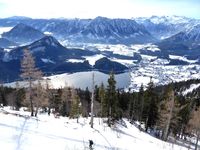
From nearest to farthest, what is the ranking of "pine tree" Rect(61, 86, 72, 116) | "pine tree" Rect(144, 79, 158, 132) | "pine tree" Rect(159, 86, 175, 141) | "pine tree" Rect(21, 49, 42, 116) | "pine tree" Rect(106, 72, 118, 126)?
"pine tree" Rect(21, 49, 42, 116), "pine tree" Rect(159, 86, 175, 141), "pine tree" Rect(106, 72, 118, 126), "pine tree" Rect(144, 79, 158, 132), "pine tree" Rect(61, 86, 72, 116)

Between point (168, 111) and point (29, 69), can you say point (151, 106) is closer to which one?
point (168, 111)

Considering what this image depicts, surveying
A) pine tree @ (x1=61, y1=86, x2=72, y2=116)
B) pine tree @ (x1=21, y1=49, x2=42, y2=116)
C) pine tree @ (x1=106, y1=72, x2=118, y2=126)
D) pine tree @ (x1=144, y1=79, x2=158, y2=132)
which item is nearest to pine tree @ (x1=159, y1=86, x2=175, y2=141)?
pine tree @ (x1=106, y1=72, x2=118, y2=126)

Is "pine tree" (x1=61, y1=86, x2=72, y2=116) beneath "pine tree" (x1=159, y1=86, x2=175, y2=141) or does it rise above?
A: beneath

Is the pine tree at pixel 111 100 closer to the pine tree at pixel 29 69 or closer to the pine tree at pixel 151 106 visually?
the pine tree at pixel 151 106

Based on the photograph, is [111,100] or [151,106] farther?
[151,106]

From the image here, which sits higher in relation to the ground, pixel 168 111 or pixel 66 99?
pixel 168 111

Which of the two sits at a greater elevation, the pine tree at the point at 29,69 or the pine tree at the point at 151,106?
the pine tree at the point at 29,69

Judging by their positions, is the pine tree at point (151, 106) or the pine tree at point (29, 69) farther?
the pine tree at point (151, 106)

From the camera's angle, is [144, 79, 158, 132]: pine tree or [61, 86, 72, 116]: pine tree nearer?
[144, 79, 158, 132]: pine tree

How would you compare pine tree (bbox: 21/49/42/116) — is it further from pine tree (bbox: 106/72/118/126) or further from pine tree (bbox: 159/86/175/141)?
pine tree (bbox: 159/86/175/141)

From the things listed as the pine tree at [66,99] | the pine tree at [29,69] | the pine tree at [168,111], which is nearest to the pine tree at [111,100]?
the pine tree at [168,111]

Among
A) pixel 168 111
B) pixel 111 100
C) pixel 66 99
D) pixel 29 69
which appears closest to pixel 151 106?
pixel 168 111

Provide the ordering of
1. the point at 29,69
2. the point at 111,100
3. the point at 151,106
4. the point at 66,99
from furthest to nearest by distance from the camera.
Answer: the point at 66,99
the point at 151,106
the point at 111,100
the point at 29,69

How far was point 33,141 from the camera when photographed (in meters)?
19.9
